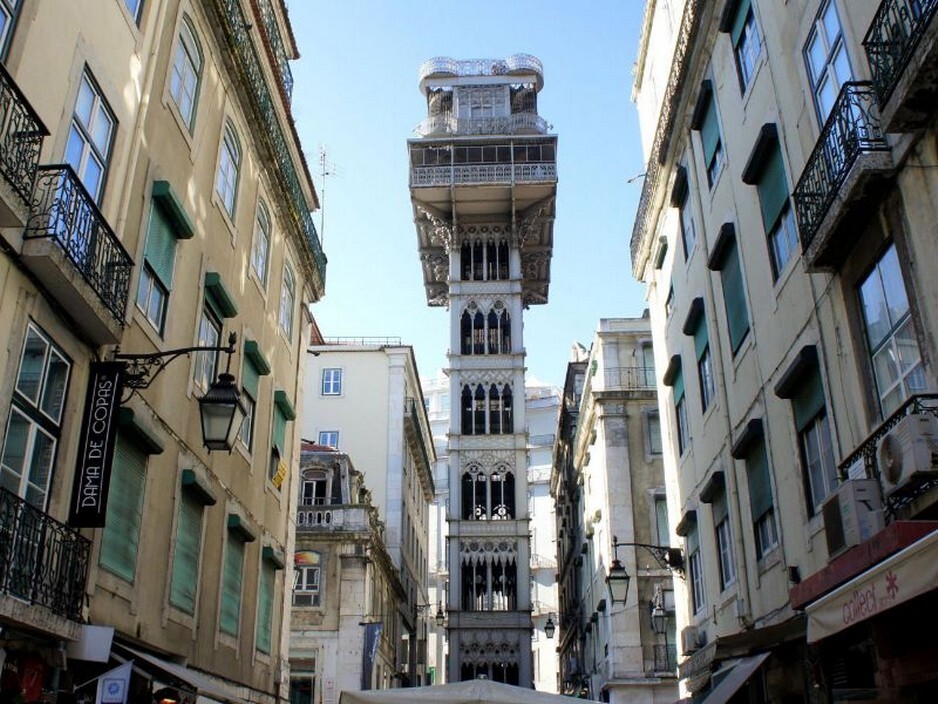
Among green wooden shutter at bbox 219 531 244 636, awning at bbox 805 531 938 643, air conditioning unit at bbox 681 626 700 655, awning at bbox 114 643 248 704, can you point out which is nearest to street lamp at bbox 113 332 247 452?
awning at bbox 114 643 248 704

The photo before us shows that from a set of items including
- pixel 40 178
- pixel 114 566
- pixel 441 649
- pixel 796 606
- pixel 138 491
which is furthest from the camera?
pixel 441 649

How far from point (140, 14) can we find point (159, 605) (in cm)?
746

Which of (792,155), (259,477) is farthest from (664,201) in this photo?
(259,477)

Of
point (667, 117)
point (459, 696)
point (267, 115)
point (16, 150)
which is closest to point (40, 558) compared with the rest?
point (16, 150)

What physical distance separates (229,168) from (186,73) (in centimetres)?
238

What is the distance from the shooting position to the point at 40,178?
8.73 m

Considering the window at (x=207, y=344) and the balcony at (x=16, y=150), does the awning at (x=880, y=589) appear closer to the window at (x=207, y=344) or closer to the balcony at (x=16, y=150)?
the balcony at (x=16, y=150)

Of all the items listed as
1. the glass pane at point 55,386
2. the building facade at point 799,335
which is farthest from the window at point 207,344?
the building facade at point 799,335

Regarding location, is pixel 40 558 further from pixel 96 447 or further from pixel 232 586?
pixel 232 586

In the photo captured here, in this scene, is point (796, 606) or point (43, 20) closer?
point (43, 20)

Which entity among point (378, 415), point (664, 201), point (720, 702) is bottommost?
point (720, 702)

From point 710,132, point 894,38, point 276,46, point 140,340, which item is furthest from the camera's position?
point 276,46

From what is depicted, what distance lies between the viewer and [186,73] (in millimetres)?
13789

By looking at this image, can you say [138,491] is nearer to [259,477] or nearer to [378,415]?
[259,477]
